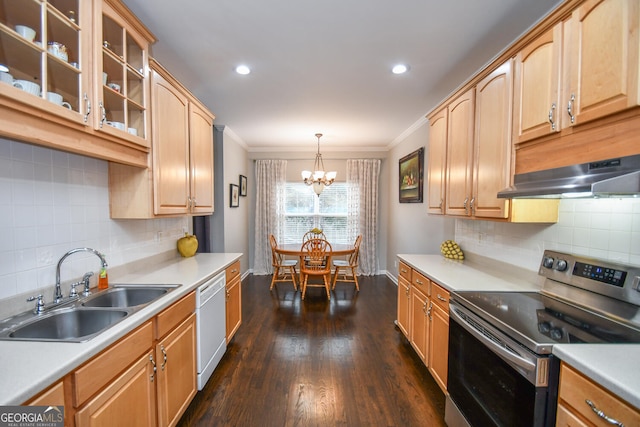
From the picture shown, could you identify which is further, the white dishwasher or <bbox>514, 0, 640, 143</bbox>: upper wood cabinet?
the white dishwasher

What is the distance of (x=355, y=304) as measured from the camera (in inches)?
148

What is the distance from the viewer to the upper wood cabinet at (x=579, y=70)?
3.41 ft

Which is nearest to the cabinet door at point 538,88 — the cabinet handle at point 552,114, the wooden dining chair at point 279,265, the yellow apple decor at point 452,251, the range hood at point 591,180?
the cabinet handle at point 552,114

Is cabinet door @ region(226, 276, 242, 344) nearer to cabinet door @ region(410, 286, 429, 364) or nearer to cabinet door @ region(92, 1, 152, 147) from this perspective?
cabinet door @ region(92, 1, 152, 147)

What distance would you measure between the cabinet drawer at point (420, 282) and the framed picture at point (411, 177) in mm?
1735

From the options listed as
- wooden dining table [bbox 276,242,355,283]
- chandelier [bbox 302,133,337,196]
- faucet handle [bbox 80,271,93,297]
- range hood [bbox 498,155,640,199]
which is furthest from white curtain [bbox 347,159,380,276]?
faucet handle [bbox 80,271,93,297]

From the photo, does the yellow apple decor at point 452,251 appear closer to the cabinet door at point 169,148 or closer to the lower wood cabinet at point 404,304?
the lower wood cabinet at point 404,304

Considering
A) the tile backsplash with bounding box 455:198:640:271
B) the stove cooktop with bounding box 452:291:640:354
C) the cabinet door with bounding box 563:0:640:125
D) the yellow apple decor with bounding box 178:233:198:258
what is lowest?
the stove cooktop with bounding box 452:291:640:354

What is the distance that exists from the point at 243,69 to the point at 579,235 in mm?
2660

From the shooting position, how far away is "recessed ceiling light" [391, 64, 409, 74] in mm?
2232

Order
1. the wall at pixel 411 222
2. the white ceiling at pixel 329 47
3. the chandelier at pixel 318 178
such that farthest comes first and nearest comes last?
the chandelier at pixel 318 178, the wall at pixel 411 222, the white ceiling at pixel 329 47

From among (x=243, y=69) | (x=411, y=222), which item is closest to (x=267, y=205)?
(x=411, y=222)

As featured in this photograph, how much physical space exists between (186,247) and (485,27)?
2.95m

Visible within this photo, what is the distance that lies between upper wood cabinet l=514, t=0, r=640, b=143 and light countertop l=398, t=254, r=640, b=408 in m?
0.92
